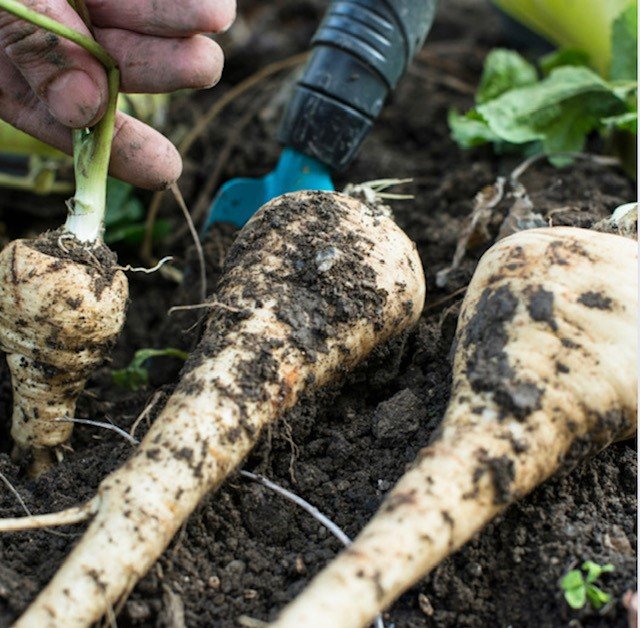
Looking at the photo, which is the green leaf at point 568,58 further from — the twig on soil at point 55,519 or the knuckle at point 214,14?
the twig on soil at point 55,519

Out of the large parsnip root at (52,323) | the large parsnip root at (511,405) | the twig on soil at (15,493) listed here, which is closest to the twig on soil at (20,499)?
the twig on soil at (15,493)

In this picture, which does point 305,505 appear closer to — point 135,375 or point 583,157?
point 135,375

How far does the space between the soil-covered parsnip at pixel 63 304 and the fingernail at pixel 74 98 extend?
0.16ft

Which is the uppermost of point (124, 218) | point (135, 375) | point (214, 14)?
point (214, 14)

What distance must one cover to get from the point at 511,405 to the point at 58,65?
3.83 ft

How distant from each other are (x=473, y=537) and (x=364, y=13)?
1.35m

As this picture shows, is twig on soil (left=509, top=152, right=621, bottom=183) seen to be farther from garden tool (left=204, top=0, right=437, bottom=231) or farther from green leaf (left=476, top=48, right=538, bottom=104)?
garden tool (left=204, top=0, right=437, bottom=231)

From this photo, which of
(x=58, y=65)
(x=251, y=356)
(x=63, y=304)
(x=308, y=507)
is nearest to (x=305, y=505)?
(x=308, y=507)

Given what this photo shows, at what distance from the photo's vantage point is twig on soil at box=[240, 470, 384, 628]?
1.42m

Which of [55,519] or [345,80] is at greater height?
[345,80]

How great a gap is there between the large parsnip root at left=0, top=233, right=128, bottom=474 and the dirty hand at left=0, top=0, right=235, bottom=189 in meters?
0.30

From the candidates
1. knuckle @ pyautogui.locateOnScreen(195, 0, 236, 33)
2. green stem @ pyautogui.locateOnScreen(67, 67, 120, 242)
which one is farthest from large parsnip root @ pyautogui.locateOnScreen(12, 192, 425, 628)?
knuckle @ pyautogui.locateOnScreen(195, 0, 236, 33)

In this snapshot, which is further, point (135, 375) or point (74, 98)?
point (135, 375)

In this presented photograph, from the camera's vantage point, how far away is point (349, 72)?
2068mm
